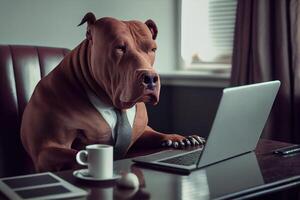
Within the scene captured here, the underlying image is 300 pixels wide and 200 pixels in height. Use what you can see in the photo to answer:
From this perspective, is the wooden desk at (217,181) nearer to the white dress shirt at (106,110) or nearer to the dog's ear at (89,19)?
the white dress shirt at (106,110)

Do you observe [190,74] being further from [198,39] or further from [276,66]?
[276,66]

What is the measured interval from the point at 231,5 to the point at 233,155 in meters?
1.45

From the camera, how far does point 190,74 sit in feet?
8.98

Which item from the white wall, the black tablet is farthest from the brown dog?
the white wall

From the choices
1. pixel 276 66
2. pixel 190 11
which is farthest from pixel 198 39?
pixel 276 66

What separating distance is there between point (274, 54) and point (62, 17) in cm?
99

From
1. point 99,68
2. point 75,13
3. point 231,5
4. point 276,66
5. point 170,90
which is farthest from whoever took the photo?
point 170,90

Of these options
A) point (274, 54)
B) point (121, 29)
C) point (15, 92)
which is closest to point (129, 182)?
point (121, 29)

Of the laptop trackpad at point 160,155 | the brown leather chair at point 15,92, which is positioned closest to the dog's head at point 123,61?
the laptop trackpad at point 160,155

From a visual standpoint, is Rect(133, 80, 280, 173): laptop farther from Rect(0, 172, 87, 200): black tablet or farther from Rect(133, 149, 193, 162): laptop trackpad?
Rect(0, 172, 87, 200): black tablet

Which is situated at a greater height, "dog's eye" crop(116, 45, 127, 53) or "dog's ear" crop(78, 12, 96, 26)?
"dog's ear" crop(78, 12, 96, 26)

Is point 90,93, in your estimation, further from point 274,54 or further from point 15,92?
point 274,54

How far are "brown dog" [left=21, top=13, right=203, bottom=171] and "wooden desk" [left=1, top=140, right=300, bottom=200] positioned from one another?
18cm

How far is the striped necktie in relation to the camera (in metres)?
1.54
